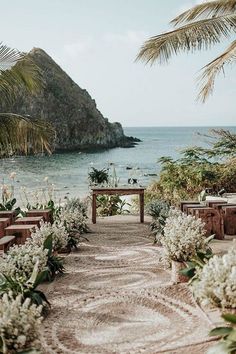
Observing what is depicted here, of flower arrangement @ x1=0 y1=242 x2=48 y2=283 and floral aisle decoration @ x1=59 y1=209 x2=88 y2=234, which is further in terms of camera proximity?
floral aisle decoration @ x1=59 y1=209 x2=88 y2=234

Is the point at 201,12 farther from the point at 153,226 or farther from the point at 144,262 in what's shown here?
the point at 144,262

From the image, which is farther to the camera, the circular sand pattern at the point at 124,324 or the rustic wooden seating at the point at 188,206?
the rustic wooden seating at the point at 188,206

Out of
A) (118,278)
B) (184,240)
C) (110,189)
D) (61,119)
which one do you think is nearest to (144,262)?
(118,278)

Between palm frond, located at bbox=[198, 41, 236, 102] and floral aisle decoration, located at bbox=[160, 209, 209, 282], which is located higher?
palm frond, located at bbox=[198, 41, 236, 102]

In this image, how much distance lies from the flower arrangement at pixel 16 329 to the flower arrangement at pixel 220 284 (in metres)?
1.34

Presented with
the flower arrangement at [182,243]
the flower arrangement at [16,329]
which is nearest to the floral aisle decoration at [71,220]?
the flower arrangement at [182,243]

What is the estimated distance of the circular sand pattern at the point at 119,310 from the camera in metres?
4.11

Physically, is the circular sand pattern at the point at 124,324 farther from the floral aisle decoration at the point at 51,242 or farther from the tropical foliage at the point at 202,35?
the tropical foliage at the point at 202,35

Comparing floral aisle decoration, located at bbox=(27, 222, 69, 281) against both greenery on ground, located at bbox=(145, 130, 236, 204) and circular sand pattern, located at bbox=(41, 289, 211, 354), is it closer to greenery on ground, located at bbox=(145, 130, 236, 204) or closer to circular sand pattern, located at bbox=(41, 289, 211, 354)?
circular sand pattern, located at bbox=(41, 289, 211, 354)

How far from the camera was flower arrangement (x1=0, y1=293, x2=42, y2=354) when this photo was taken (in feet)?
11.0

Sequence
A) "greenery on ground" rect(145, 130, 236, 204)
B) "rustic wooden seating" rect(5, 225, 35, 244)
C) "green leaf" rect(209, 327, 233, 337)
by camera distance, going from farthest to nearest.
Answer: "greenery on ground" rect(145, 130, 236, 204)
"rustic wooden seating" rect(5, 225, 35, 244)
"green leaf" rect(209, 327, 233, 337)

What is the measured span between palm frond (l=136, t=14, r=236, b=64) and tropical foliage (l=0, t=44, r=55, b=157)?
2033 mm

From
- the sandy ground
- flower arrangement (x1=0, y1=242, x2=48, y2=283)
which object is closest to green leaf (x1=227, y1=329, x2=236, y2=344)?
the sandy ground

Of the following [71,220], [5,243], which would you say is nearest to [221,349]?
[5,243]
